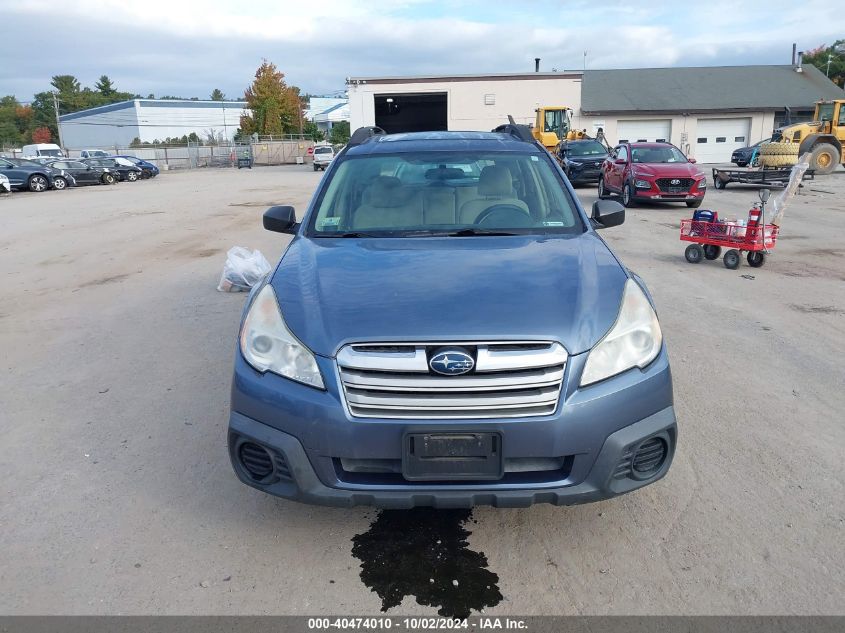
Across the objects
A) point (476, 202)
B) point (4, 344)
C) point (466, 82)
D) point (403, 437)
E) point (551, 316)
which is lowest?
point (4, 344)

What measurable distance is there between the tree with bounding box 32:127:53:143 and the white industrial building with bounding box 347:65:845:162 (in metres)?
75.3

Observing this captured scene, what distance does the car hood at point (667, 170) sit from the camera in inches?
646

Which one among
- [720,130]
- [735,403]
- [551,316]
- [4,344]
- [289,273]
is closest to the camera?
[551,316]

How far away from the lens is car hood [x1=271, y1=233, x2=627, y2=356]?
9.00 feet

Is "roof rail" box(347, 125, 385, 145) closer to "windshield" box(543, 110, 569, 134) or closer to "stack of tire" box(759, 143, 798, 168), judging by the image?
"stack of tire" box(759, 143, 798, 168)

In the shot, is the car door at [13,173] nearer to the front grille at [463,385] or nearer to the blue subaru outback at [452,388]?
the blue subaru outback at [452,388]

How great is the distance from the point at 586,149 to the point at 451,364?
21958 millimetres

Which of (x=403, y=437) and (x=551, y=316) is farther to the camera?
(x=551, y=316)

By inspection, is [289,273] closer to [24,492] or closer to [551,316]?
[551,316]

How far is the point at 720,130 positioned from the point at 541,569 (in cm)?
4749

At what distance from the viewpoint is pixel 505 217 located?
4.12 meters

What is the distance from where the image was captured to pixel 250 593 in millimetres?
2762

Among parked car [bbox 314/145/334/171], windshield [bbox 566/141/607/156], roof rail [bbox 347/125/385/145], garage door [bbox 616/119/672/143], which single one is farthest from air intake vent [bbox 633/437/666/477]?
garage door [bbox 616/119/672/143]
